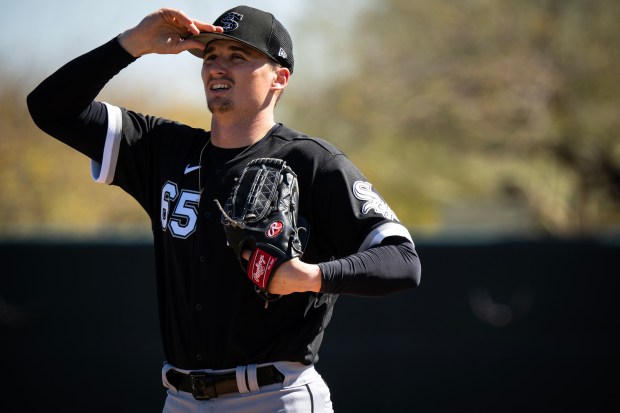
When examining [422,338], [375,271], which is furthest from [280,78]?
[422,338]

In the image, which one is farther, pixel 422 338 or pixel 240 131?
pixel 422 338

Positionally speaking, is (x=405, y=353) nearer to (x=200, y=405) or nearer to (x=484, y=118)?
(x=200, y=405)

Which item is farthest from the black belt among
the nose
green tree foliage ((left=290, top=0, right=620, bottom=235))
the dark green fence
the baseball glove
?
green tree foliage ((left=290, top=0, right=620, bottom=235))

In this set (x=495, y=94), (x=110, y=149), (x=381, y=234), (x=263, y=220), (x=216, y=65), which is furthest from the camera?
(x=495, y=94)

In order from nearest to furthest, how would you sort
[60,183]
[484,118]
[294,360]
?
[294,360] < [60,183] < [484,118]

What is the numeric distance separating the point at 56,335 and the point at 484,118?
35.0 ft

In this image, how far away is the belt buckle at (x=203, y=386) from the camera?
2.74 meters

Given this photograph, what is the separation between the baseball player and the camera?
8.96 ft

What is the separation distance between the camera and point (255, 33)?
293 centimetres

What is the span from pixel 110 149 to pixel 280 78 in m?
0.69

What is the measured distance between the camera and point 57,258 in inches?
255

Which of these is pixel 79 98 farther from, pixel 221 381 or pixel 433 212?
pixel 433 212

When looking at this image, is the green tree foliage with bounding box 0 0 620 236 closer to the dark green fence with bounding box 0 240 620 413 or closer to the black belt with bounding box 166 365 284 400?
the dark green fence with bounding box 0 240 620 413

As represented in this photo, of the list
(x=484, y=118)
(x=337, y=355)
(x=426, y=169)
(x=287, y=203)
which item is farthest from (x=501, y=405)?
(x=426, y=169)
